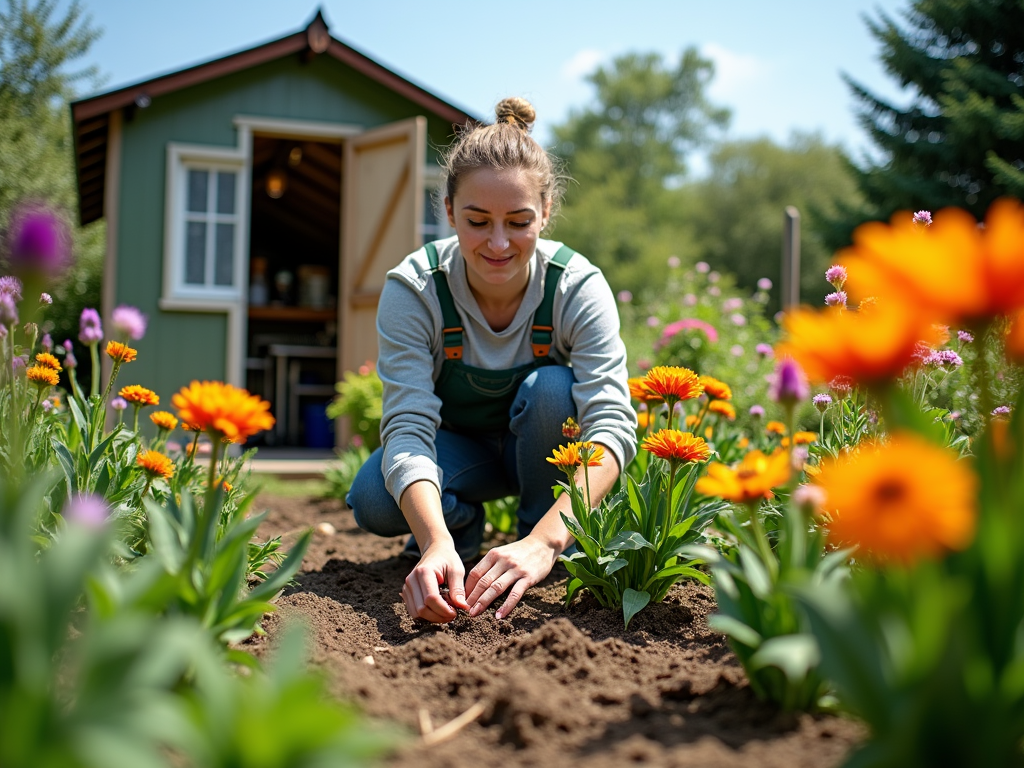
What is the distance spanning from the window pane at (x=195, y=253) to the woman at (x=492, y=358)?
4.66 meters

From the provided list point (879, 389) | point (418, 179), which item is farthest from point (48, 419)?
point (418, 179)

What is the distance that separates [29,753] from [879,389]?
3.05ft

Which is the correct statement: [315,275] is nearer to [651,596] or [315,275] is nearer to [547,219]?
[547,219]

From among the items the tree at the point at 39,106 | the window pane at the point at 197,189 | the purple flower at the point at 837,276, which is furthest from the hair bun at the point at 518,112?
the tree at the point at 39,106

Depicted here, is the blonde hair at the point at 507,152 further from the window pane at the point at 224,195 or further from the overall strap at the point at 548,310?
the window pane at the point at 224,195

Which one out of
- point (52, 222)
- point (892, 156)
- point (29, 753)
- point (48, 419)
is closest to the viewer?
point (29, 753)

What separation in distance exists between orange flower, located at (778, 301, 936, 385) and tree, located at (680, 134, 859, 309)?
25354mm

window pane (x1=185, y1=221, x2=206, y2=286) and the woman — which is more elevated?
window pane (x1=185, y1=221, x2=206, y2=286)

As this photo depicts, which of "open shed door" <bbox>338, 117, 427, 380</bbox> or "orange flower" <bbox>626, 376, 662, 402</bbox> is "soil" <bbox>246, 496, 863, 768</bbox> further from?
"open shed door" <bbox>338, 117, 427, 380</bbox>

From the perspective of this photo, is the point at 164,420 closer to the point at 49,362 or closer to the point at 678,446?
the point at 49,362

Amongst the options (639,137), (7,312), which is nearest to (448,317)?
(7,312)

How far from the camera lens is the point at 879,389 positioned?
917mm

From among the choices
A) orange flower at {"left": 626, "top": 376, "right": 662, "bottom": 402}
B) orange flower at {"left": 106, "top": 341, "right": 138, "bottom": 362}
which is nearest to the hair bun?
orange flower at {"left": 626, "top": 376, "right": 662, "bottom": 402}

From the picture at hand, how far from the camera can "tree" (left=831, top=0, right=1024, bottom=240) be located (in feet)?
30.7
